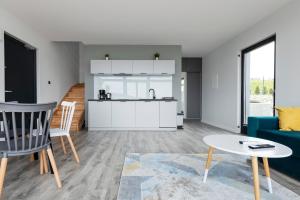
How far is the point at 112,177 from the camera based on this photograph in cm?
240

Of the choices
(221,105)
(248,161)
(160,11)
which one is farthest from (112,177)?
(221,105)

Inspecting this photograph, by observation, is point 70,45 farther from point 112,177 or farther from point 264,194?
point 264,194

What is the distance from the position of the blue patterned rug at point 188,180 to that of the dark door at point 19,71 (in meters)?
3.26

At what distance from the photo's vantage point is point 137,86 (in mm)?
6691

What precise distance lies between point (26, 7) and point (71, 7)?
0.83 metres

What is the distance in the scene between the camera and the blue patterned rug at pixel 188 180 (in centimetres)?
194

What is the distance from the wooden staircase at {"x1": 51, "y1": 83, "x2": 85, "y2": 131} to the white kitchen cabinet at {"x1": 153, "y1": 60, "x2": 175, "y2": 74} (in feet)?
8.77

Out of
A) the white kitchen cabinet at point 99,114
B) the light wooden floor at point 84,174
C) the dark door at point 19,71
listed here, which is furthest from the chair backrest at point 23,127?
Result: the white kitchen cabinet at point 99,114

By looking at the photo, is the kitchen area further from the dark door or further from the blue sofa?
the blue sofa

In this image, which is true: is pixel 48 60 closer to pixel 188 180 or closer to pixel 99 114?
pixel 99 114

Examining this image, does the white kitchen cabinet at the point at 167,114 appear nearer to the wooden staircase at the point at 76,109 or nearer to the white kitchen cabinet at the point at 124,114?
the white kitchen cabinet at the point at 124,114

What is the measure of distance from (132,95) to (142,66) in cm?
102

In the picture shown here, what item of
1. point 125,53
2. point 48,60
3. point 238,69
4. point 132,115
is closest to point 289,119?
point 238,69

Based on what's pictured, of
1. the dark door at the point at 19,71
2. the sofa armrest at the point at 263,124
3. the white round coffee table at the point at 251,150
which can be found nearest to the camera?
the white round coffee table at the point at 251,150
